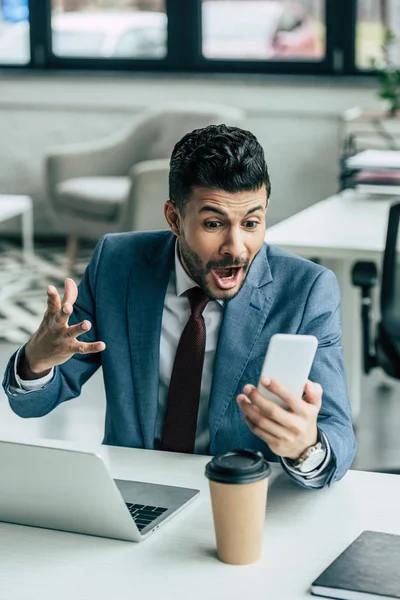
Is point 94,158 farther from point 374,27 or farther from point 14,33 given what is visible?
point 374,27

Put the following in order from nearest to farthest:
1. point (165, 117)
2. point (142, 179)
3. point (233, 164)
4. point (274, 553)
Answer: point (274, 553) → point (233, 164) → point (142, 179) → point (165, 117)

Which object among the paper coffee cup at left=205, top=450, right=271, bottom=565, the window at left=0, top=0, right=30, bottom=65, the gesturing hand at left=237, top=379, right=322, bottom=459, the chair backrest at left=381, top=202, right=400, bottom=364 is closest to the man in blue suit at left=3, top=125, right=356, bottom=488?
the gesturing hand at left=237, top=379, right=322, bottom=459

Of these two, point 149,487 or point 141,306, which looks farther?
A: point 141,306

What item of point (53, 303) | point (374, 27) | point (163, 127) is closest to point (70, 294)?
point (53, 303)

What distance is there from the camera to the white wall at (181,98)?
6.42 meters

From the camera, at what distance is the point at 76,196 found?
588 centimetres

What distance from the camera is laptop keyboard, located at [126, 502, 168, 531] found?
57.4 inches

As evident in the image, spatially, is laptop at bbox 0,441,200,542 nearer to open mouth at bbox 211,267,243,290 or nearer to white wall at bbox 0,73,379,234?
open mouth at bbox 211,267,243,290

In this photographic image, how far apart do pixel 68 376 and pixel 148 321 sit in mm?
175

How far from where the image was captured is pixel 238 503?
1300 millimetres

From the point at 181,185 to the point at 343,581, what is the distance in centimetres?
73

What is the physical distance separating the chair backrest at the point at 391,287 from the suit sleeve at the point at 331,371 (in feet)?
4.11

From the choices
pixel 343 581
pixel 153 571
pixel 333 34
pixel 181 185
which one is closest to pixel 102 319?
Answer: pixel 181 185

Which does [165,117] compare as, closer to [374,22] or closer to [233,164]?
[374,22]
